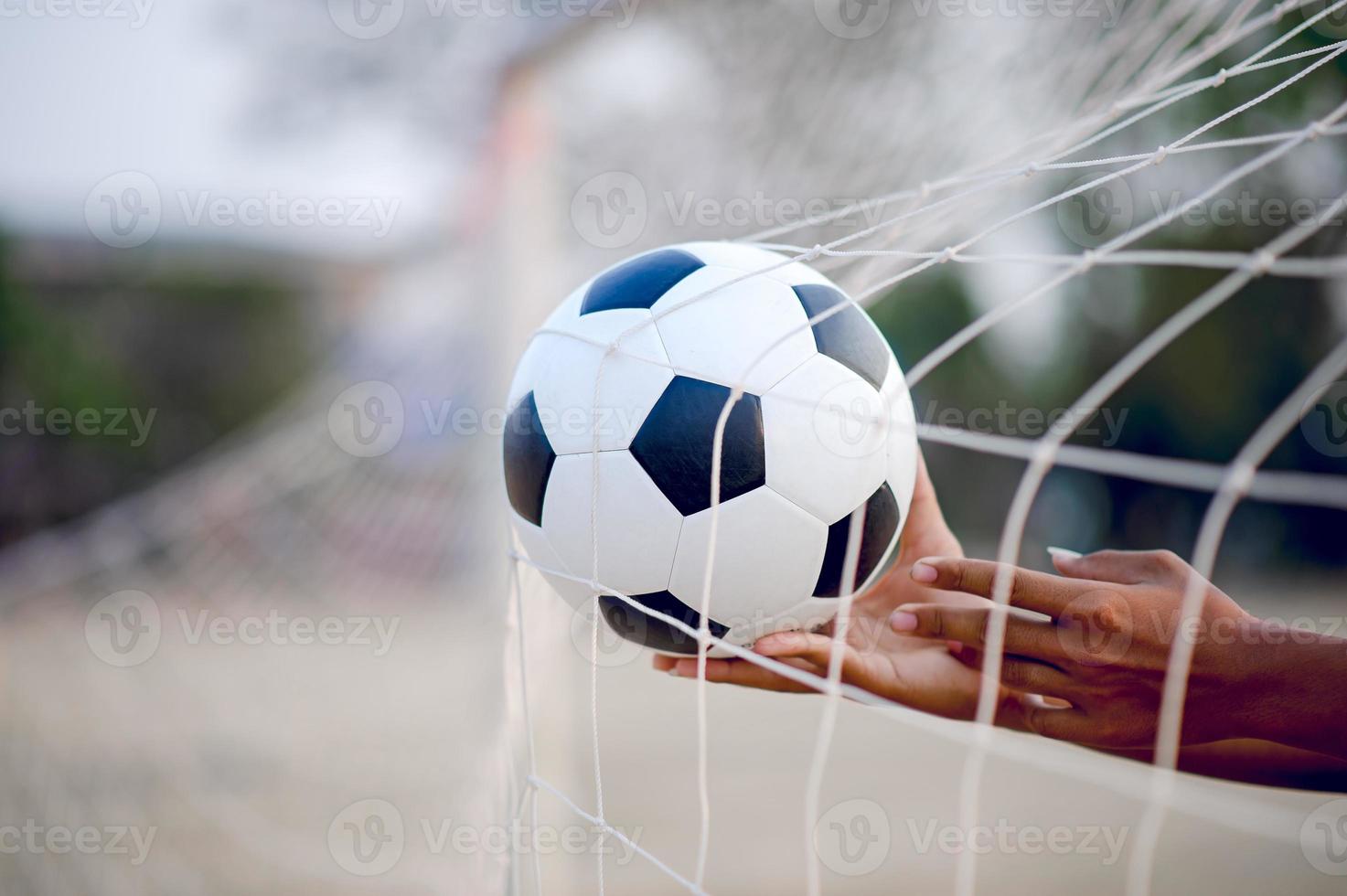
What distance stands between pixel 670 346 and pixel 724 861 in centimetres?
299

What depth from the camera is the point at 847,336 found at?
156cm

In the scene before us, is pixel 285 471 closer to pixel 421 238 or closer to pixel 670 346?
pixel 421 238

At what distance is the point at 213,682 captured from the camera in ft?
23.6

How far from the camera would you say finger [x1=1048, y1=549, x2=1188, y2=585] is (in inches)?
52.3

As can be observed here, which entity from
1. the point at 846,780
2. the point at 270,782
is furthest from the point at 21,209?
the point at 846,780
